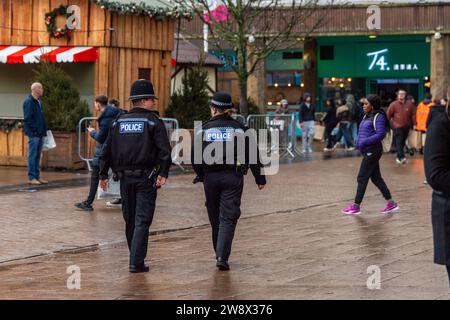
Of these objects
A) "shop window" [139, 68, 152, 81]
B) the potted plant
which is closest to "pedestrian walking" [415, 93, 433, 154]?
"shop window" [139, 68, 152, 81]

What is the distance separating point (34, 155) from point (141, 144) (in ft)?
29.1

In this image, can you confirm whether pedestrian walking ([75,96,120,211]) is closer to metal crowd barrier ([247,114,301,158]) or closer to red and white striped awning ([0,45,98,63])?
red and white striped awning ([0,45,98,63])

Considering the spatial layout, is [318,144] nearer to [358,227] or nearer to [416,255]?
[358,227]

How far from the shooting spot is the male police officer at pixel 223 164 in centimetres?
1012

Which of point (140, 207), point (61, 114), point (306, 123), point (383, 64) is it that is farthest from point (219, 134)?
point (383, 64)

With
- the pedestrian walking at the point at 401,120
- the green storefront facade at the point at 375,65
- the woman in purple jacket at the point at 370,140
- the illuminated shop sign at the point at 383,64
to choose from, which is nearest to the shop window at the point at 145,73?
the pedestrian walking at the point at 401,120

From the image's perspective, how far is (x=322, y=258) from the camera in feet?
35.6

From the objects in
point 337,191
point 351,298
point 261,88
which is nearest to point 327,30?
point 261,88

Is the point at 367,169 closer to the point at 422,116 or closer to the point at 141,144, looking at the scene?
the point at 141,144

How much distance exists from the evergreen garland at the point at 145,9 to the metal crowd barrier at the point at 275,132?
11.1 feet

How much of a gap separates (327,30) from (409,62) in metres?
3.86

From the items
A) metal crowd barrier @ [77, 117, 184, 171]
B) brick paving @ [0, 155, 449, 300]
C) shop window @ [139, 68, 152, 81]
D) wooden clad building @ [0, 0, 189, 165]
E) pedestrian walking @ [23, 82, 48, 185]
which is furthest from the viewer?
shop window @ [139, 68, 152, 81]

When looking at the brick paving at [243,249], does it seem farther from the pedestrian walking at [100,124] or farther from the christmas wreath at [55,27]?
the christmas wreath at [55,27]

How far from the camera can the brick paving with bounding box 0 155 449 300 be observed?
9.07 metres
